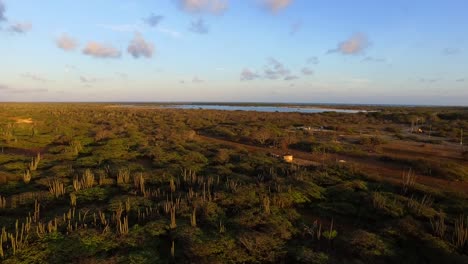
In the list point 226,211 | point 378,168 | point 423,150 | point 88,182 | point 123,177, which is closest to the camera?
point 226,211

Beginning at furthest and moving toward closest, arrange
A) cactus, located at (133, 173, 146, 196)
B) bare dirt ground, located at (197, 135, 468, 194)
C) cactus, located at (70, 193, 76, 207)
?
bare dirt ground, located at (197, 135, 468, 194)
cactus, located at (133, 173, 146, 196)
cactus, located at (70, 193, 76, 207)

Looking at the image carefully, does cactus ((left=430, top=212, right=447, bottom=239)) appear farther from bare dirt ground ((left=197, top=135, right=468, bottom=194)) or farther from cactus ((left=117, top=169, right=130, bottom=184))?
cactus ((left=117, top=169, right=130, bottom=184))

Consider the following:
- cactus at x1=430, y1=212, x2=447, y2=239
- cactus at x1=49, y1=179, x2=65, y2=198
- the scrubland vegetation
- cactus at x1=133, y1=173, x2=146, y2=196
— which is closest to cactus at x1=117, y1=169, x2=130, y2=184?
the scrubland vegetation

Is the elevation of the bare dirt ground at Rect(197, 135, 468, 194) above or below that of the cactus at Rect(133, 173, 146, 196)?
below

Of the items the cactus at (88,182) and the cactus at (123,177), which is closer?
the cactus at (88,182)

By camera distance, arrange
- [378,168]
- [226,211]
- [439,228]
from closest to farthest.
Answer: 1. [439,228]
2. [226,211]
3. [378,168]

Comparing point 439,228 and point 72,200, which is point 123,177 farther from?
point 439,228

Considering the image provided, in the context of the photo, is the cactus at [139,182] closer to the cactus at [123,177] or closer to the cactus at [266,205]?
the cactus at [123,177]

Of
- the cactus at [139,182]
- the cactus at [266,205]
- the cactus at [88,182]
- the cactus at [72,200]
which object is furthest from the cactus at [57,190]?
the cactus at [266,205]

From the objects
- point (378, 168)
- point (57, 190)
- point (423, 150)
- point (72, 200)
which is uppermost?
point (57, 190)

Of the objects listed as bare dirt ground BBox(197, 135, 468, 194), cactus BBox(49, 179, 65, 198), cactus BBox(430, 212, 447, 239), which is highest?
cactus BBox(49, 179, 65, 198)

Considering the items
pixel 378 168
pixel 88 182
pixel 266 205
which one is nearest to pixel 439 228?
pixel 266 205
